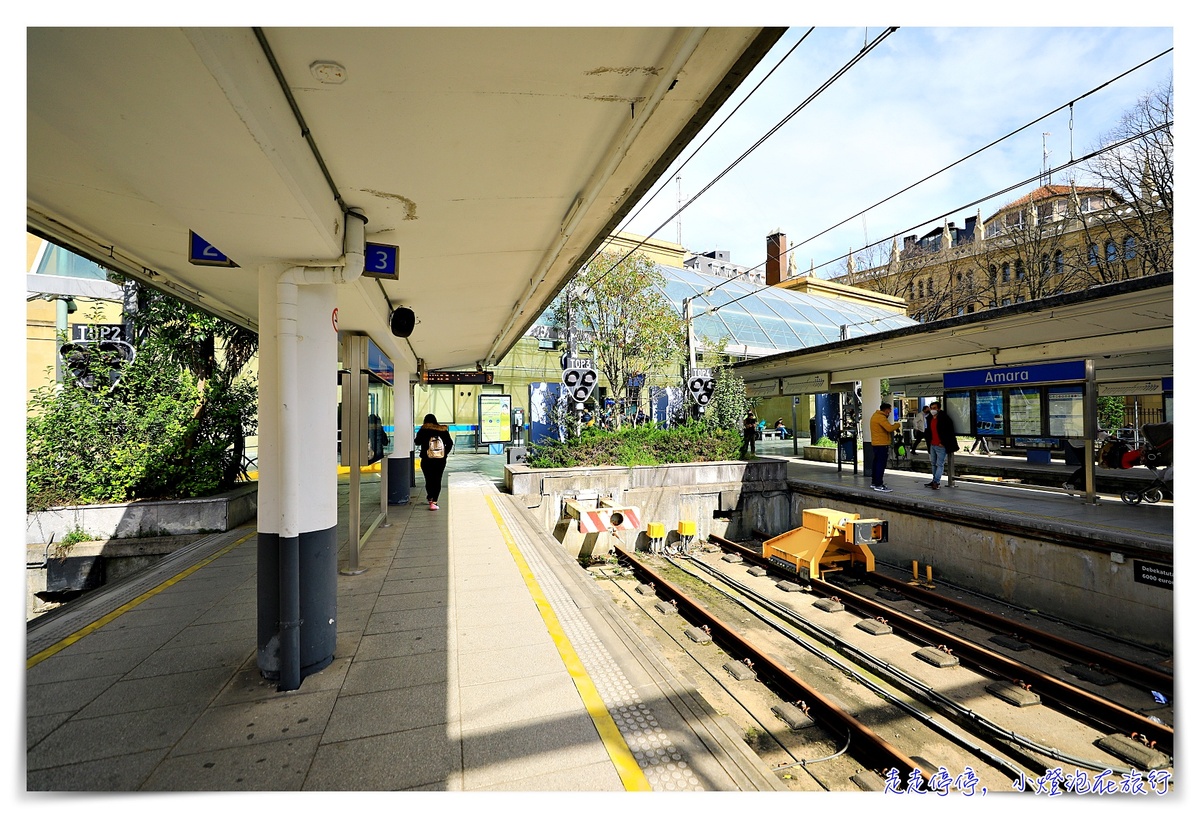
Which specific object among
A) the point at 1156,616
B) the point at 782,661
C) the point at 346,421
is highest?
the point at 346,421

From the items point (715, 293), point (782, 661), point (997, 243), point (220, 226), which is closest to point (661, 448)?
point (782, 661)

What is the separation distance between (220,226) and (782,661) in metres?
6.70

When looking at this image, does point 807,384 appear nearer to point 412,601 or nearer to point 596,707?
point 412,601

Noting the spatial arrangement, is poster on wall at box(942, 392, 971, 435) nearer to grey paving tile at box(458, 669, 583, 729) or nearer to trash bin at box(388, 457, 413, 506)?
trash bin at box(388, 457, 413, 506)

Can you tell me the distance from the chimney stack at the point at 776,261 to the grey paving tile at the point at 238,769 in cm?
3646

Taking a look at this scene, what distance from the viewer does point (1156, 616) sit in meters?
6.35

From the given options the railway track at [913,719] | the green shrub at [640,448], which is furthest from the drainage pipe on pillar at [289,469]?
the green shrub at [640,448]

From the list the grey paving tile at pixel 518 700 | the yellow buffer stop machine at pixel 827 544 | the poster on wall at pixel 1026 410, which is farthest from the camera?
the poster on wall at pixel 1026 410

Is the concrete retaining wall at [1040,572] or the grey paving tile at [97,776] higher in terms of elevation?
the grey paving tile at [97,776]

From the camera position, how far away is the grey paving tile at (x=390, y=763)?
2570mm

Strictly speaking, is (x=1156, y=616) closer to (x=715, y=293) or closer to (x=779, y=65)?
(x=779, y=65)

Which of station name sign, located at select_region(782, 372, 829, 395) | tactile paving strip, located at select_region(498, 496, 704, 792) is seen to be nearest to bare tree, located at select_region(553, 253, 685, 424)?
station name sign, located at select_region(782, 372, 829, 395)

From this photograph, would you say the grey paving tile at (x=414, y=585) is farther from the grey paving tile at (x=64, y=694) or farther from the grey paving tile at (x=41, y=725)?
the grey paving tile at (x=41, y=725)

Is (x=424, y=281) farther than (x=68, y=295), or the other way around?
(x=68, y=295)
